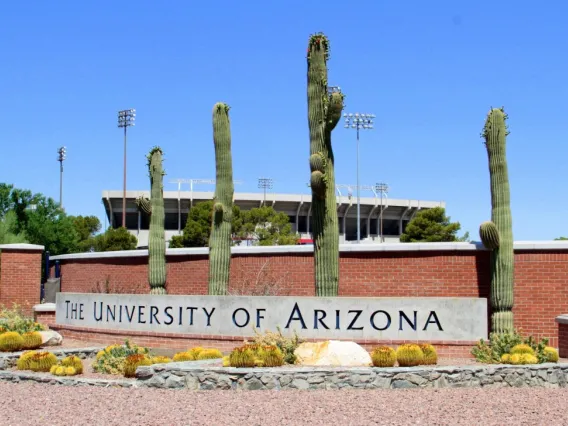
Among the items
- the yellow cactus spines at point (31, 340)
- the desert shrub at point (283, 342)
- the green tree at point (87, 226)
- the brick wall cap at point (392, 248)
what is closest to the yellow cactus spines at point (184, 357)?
the desert shrub at point (283, 342)

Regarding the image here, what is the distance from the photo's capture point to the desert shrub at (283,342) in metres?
12.3

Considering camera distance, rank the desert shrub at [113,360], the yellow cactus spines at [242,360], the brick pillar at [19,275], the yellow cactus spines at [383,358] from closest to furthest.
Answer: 1. the yellow cactus spines at [242,360]
2. the yellow cactus spines at [383,358]
3. the desert shrub at [113,360]
4. the brick pillar at [19,275]

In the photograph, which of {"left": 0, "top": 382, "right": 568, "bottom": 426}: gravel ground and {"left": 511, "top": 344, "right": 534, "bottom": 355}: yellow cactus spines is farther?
{"left": 511, "top": 344, "right": 534, "bottom": 355}: yellow cactus spines

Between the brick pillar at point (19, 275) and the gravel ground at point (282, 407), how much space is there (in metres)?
14.5

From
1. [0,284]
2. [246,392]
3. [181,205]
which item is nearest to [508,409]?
[246,392]

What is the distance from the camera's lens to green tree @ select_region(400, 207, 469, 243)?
174ft

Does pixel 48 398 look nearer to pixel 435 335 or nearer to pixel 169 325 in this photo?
pixel 169 325

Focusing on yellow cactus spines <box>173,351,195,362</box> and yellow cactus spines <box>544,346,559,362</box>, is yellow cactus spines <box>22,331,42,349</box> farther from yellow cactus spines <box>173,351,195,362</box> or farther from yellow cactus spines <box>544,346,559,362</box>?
yellow cactus spines <box>544,346,559,362</box>

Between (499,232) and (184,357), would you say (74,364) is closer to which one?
(184,357)

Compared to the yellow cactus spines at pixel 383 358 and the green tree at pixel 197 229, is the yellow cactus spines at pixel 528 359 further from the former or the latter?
the green tree at pixel 197 229

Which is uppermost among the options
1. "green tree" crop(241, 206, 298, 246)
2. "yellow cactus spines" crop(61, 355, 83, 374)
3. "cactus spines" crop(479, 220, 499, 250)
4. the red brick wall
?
"green tree" crop(241, 206, 298, 246)

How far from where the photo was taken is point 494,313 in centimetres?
1586

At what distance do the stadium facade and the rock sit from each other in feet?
171

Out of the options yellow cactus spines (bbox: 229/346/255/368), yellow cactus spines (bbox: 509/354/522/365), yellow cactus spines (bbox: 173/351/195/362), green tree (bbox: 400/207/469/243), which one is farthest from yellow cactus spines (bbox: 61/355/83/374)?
green tree (bbox: 400/207/469/243)
